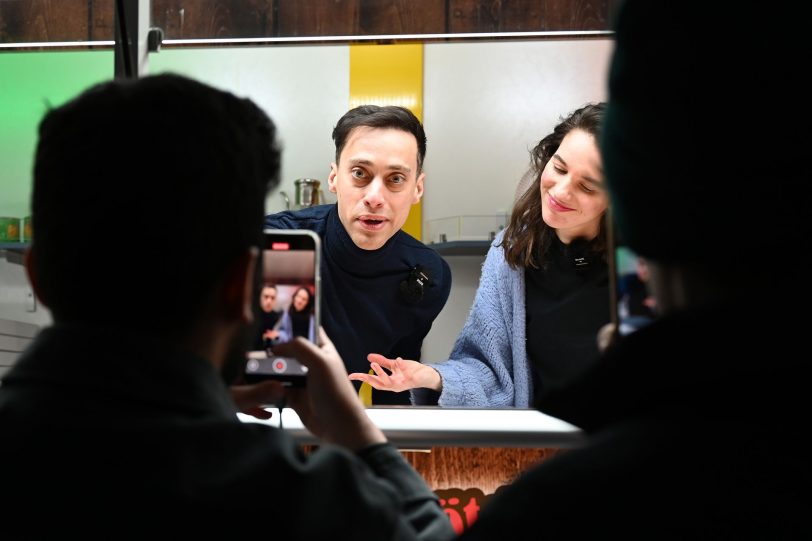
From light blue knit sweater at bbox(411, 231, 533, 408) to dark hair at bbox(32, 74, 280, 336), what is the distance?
88 cm

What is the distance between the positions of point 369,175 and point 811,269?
1.49 m

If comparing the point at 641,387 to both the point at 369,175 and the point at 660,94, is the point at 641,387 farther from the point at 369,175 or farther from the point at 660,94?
the point at 369,175

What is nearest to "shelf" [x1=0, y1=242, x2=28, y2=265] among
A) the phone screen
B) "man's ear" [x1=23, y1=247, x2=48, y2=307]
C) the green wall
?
the green wall

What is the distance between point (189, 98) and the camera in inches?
22.7

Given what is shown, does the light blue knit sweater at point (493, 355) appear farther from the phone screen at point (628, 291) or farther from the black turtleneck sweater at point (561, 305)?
the phone screen at point (628, 291)

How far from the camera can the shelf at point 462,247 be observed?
3049mm

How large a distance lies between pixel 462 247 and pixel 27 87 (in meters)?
1.68

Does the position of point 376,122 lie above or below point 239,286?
above

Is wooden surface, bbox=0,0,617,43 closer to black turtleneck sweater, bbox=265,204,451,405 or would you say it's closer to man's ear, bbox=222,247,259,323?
black turtleneck sweater, bbox=265,204,451,405

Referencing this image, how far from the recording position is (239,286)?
1.93ft

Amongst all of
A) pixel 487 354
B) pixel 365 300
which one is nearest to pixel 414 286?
pixel 365 300

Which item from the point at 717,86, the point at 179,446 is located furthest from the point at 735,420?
the point at 179,446

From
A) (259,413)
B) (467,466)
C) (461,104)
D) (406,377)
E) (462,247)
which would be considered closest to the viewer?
(259,413)

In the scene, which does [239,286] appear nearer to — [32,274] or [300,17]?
[32,274]
